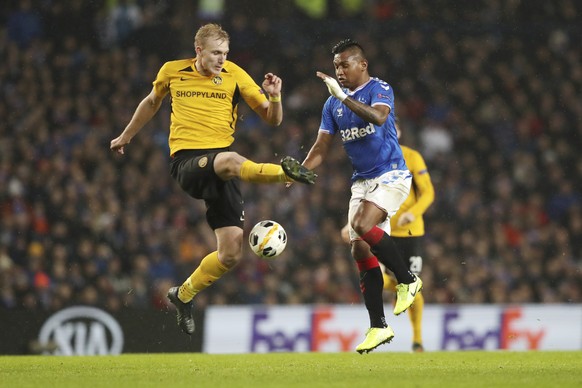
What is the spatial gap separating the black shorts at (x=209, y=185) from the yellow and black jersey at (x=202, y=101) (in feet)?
0.34

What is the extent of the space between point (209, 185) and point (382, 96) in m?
1.46

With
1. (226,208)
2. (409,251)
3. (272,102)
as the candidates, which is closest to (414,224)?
(409,251)

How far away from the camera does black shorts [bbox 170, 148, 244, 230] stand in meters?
7.87

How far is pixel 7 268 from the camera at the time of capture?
12.5m

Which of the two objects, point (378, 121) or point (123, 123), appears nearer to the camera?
point (378, 121)

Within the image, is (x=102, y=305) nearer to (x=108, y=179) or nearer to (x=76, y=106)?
(x=108, y=179)

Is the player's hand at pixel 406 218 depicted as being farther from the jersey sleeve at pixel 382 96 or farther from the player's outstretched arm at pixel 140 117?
the player's outstretched arm at pixel 140 117

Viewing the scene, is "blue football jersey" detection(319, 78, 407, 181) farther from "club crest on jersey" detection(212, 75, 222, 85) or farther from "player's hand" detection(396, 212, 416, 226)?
"player's hand" detection(396, 212, 416, 226)

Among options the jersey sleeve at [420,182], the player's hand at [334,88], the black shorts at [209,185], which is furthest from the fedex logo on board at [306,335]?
the player's hand at [334,88]

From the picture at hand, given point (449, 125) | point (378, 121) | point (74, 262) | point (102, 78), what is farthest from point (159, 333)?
point (449, 125)

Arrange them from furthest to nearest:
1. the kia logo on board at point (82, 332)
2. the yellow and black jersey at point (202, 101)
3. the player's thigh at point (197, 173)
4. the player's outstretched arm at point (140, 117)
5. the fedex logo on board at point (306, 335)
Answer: the fedex logo on board at point (306, 335), the kia logo on board at point (82, 332), the player's outstretched arm at point (140, 117), the yellow and black jersey at point (202, 101), the player's thigh at point (197, 173)

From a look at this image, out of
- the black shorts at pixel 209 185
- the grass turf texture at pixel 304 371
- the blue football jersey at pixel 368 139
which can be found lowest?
the grass turf texture at pixel 304 371

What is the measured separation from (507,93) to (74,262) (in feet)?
27.6

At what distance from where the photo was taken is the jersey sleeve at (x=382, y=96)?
778 cm
